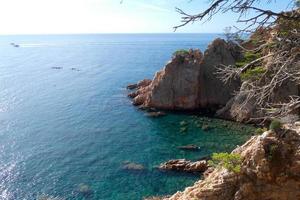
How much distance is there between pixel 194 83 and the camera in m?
63.1

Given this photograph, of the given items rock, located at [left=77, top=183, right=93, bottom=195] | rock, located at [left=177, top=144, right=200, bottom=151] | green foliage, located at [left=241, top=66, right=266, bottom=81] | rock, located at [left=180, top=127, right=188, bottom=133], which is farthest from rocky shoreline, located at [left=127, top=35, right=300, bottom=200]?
rock, located at [left=77, top=183, right=93, bottom=195]

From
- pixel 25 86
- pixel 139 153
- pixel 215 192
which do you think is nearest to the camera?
pixel 215 192

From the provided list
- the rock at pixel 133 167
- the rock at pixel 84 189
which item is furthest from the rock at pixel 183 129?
the rock at pixel 84 189

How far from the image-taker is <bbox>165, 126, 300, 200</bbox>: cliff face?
73.1ft

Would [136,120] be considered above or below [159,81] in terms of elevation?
below

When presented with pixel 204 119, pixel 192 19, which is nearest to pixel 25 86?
pixel 204 119

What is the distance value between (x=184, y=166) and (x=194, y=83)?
26204 millimetres

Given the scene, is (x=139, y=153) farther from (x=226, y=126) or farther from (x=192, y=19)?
(x=192, y=19)

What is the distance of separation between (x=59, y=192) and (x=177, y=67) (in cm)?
3658

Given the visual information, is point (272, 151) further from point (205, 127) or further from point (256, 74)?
point (205, 127)

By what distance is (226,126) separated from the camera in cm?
5384

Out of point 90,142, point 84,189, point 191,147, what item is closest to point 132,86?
point 90,142

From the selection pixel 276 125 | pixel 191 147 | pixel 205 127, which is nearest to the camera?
pixel 276 125

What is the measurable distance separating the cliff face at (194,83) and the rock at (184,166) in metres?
23.7
